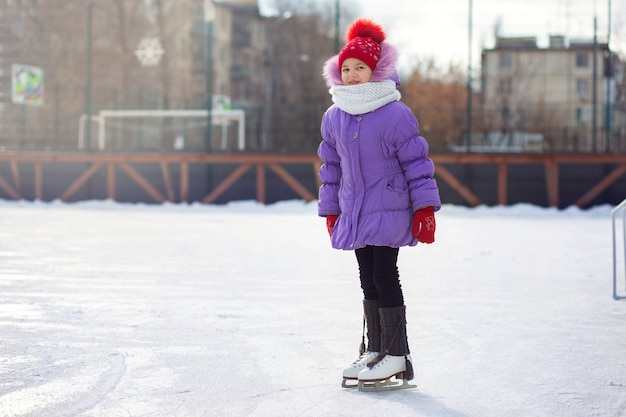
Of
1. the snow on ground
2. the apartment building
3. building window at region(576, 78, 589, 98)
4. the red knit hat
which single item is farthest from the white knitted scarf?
building window at region(576, 78, 589, 98)

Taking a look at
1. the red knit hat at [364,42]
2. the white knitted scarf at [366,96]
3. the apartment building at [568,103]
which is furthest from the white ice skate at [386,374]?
the apartment building at [568,103]

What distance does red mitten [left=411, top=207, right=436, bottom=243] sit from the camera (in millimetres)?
3904

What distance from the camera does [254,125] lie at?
2086 centimetres

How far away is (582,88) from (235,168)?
676 centimetres

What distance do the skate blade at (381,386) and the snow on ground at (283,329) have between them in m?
0.05

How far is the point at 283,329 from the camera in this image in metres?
5.47

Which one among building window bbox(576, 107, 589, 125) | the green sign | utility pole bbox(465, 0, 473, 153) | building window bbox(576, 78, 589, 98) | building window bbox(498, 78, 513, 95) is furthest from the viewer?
the green sign

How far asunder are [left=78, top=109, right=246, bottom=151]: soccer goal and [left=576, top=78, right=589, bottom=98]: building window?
6.60 metres

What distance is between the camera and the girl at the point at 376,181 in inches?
155

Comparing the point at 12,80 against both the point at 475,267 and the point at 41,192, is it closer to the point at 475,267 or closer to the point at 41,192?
the point at 41,192

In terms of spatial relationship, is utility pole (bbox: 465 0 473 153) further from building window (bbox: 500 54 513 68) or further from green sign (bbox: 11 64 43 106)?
green sign (bbox: 11 64 43 106)

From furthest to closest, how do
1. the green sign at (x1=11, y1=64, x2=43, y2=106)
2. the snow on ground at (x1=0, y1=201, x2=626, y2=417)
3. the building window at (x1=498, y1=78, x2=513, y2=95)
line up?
the green sign at (x1=11, y1=64, x2=43, y2=106) < the building window at (x1=498, y1=78, x2=513, y2=95) < the snow on ground at (x1=0, y1=201, x2=626, y2=417)

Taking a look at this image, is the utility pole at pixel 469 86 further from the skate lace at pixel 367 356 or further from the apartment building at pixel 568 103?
the skate lace at pixel 367 356

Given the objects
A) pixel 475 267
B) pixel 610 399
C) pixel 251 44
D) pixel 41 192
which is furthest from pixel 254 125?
pixel 251 44
